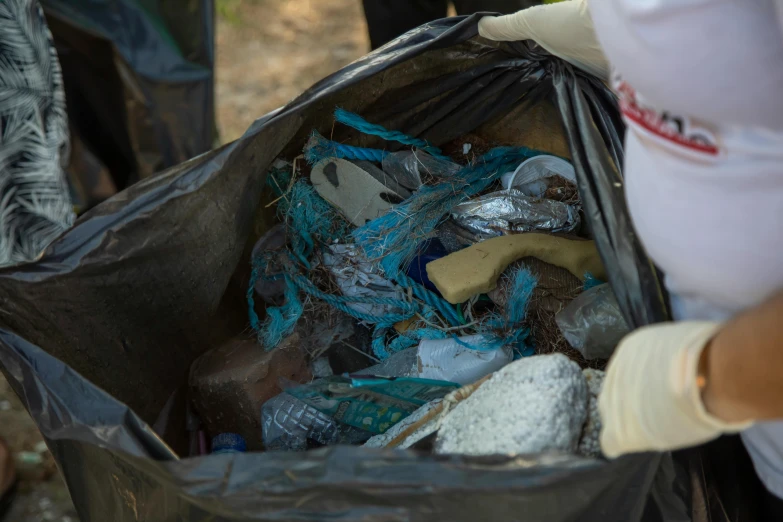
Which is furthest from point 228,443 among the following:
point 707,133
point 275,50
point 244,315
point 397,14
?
point 275,50

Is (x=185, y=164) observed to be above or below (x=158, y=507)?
above

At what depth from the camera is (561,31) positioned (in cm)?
88

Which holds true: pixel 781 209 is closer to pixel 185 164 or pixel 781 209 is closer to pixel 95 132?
pixel 185 164

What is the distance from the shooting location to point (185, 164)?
919mm

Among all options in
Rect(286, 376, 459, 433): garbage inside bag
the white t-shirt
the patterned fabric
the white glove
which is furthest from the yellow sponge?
the patterned fabric

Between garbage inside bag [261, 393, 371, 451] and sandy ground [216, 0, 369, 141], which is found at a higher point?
sandy ground [216, 0, 369, 141]

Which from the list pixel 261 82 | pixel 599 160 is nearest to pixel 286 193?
pixel 599 160

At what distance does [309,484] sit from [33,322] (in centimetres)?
47

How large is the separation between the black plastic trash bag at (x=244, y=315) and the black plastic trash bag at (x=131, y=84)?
65 cm

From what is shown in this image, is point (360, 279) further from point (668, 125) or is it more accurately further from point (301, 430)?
point (668, 125)

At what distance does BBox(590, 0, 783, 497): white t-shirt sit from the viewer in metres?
0.48

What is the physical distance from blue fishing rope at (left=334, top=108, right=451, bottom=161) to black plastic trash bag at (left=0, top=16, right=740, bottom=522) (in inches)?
0.7

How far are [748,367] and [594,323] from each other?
435 millimetres

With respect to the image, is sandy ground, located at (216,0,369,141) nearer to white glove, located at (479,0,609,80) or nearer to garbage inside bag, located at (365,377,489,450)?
white glove, located at (479,0,609,80)
